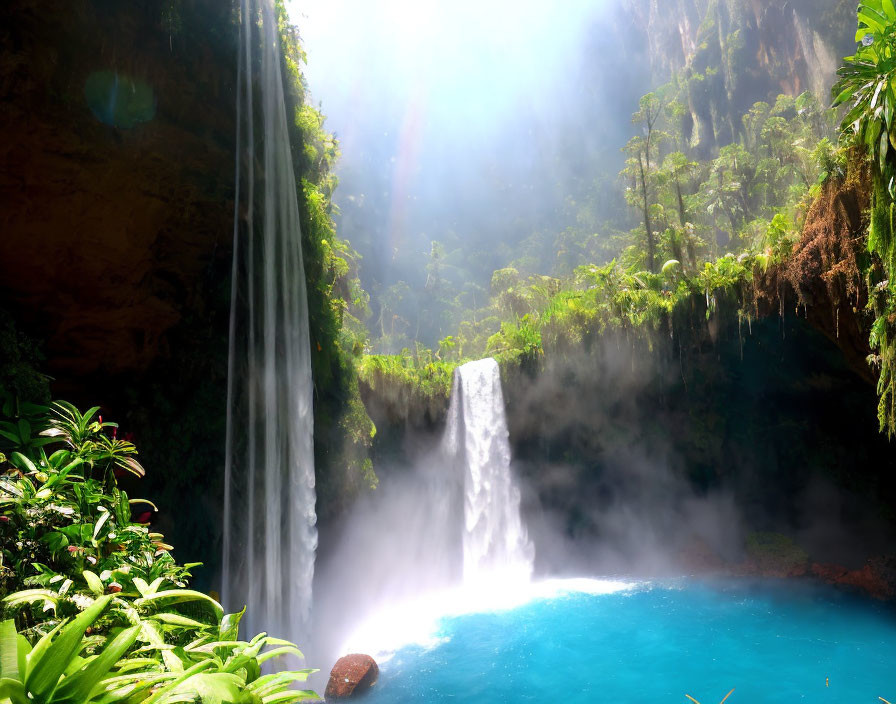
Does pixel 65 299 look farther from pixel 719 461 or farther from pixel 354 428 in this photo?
pixel 719 461

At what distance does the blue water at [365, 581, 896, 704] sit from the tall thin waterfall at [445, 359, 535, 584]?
7.84 ft

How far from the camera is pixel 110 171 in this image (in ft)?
20.7

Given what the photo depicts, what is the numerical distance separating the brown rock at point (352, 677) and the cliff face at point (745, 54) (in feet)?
91.6

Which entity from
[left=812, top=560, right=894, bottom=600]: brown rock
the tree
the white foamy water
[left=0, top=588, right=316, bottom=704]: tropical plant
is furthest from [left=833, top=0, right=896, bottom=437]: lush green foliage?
the tree

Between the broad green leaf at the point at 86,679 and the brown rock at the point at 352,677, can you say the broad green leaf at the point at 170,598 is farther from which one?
the brown rock at the point at 352,677

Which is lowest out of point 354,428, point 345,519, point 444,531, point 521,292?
point 444,531

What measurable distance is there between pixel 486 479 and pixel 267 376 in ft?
21.3

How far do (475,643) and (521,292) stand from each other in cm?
1808

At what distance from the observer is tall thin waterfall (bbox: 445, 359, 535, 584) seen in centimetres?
1184

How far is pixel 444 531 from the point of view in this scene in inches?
490

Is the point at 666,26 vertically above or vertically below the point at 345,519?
above

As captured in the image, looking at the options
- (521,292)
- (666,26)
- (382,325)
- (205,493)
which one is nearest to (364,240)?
(382,325)

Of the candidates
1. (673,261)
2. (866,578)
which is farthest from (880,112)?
(866,578)

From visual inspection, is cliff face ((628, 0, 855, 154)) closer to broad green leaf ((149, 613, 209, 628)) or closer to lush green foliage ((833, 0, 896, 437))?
lush green foliage ((833, 0, 896, 437))
